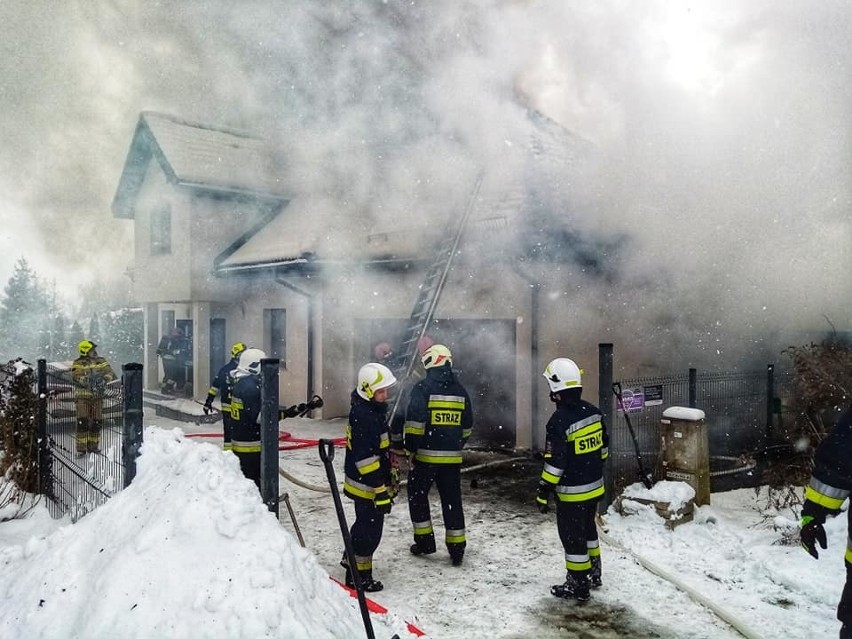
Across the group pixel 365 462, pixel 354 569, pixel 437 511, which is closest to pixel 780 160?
pixel 437 511

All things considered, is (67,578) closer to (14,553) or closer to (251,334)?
(14,553)

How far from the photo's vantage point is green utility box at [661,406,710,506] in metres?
5.70

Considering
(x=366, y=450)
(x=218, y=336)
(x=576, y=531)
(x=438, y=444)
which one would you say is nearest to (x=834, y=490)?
(x=576, y=531)

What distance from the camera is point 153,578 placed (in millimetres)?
2928

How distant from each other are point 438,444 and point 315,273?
7076 mm

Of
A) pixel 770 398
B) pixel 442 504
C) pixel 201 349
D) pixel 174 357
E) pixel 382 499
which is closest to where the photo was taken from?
pixel 382 499

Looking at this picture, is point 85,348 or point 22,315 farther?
point 22,315

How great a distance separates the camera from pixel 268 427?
14.1 ft

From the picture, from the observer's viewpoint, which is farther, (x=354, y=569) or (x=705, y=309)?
(x=705, y=309)

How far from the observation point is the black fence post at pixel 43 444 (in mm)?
6020

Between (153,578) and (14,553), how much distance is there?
1703 mm

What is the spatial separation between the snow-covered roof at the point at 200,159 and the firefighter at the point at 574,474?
38.2 feet

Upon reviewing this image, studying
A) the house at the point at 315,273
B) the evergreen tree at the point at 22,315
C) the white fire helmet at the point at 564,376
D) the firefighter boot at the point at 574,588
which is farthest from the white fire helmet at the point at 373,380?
the evergreen tree at the point at 22,315

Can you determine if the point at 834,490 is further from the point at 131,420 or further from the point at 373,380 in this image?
the point at 131,420
